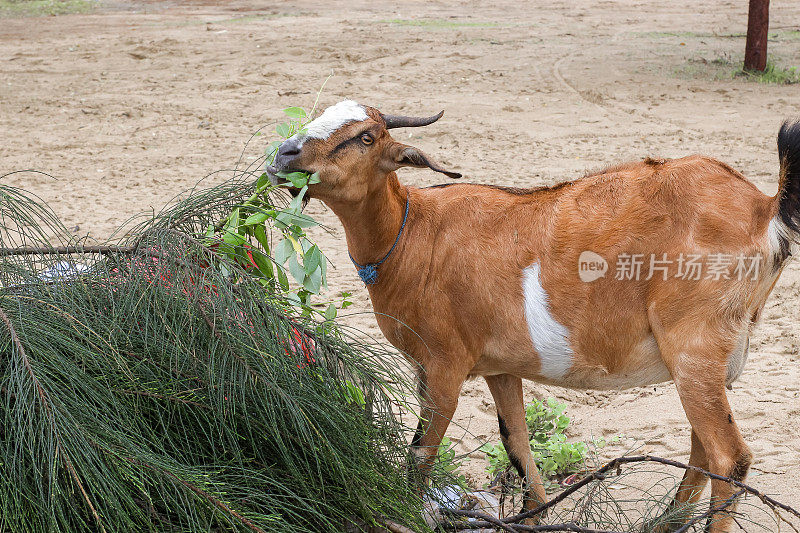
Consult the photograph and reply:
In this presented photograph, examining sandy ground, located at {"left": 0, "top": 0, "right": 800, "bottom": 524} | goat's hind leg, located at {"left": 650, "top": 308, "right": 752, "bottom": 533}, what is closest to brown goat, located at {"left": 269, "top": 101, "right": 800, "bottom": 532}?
goat's hind leg, located at {"left": 650, "top": 308, "right": 752, "bottom": 533}

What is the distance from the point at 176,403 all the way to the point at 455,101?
7.85 metres

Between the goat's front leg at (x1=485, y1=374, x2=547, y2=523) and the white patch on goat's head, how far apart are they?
4.45 ft

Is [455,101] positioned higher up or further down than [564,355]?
further down

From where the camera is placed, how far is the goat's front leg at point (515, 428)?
12.6ft

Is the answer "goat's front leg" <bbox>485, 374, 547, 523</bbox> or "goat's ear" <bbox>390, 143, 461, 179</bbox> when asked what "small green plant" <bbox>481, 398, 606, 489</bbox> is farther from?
"goat's ear" <bbox>390, 143, 461, 179</bbox>

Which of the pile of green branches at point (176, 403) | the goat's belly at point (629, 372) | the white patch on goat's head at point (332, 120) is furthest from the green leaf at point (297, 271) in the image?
the goat's belly at point (629, 372)

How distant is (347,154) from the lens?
3.32 meters

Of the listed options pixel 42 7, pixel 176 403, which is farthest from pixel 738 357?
pixel 42 7

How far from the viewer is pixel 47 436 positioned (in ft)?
6.46

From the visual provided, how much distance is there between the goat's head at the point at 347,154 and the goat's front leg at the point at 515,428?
1095 millimetres

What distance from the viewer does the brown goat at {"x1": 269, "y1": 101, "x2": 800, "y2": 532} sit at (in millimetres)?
3232

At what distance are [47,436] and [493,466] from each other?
8.46 feet

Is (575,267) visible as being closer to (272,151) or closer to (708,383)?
(708,383)

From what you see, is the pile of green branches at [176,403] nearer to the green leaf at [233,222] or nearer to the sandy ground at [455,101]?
the green leaf at [233,222]
